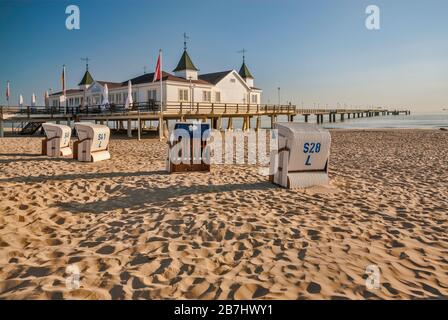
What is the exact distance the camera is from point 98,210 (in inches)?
245

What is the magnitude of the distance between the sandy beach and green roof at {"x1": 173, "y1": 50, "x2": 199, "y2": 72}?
92.9 ft

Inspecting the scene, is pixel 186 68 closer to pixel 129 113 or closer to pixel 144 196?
pixel 129 113

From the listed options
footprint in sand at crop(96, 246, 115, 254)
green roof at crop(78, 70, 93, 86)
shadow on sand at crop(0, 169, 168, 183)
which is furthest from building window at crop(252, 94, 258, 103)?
footprint in sand at crop(96, 246, 115, 254)

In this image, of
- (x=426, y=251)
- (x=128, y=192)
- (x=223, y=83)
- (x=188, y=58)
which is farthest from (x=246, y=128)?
(x=426, y=251)

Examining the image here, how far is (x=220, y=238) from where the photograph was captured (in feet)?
15.7

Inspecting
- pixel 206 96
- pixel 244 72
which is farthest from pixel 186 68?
pixel 244 72

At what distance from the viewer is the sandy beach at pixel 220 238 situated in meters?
3.40

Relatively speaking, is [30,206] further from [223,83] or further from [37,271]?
[223,83]

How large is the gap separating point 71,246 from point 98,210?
176cm

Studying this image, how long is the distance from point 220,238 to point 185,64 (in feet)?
107

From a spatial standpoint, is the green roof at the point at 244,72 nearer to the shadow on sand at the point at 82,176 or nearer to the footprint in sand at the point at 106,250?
the shadow on sand at the point at 82,176

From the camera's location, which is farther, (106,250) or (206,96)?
(206,96)

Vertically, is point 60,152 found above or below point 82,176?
above

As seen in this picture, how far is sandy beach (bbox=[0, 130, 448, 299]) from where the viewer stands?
3398 millimetres
